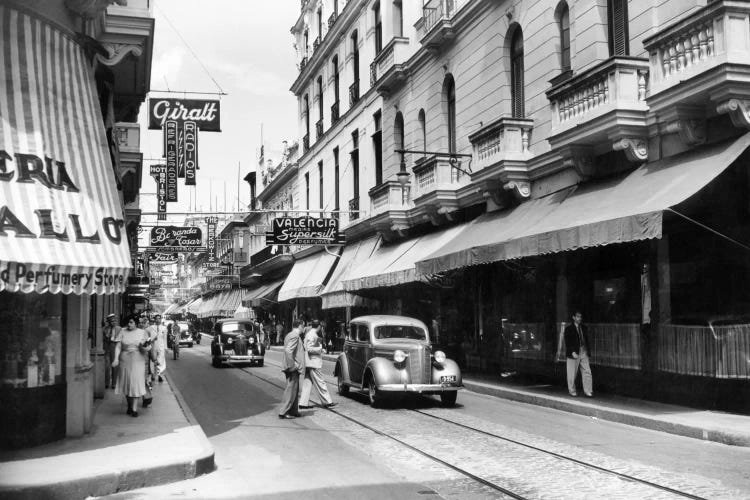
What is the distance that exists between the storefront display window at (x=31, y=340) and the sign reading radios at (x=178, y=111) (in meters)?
9.95

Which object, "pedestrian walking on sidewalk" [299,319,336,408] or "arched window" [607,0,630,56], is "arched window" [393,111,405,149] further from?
"pedestrian walking on sidewalk" [299,319,336,408]

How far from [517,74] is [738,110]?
9884 millimetres

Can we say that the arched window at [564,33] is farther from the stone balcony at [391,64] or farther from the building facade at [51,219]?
the building facade at [51,219]

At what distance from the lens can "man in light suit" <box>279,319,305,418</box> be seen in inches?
551

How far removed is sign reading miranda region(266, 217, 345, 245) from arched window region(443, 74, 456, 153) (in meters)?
8.04

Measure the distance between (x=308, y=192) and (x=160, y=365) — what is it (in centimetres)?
2771

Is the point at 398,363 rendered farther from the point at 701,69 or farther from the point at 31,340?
the point at 701,69

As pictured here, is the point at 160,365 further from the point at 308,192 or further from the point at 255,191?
the point at 255,191

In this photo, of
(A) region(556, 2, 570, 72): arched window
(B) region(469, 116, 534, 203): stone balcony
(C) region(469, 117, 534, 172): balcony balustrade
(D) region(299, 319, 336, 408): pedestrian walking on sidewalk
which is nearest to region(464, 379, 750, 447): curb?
(D) region(299, 319, 336, 408): pedestrian walking on sidewalk

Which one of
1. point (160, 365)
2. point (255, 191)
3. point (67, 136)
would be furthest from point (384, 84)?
point (255, 191)

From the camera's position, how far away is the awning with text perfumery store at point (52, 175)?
8570 mm

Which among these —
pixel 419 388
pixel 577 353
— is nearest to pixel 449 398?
pixel 419 388

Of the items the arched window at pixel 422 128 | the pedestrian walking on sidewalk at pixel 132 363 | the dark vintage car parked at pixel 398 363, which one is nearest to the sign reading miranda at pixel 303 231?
the arched window at pixel 422 128

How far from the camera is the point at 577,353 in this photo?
15.8 m
